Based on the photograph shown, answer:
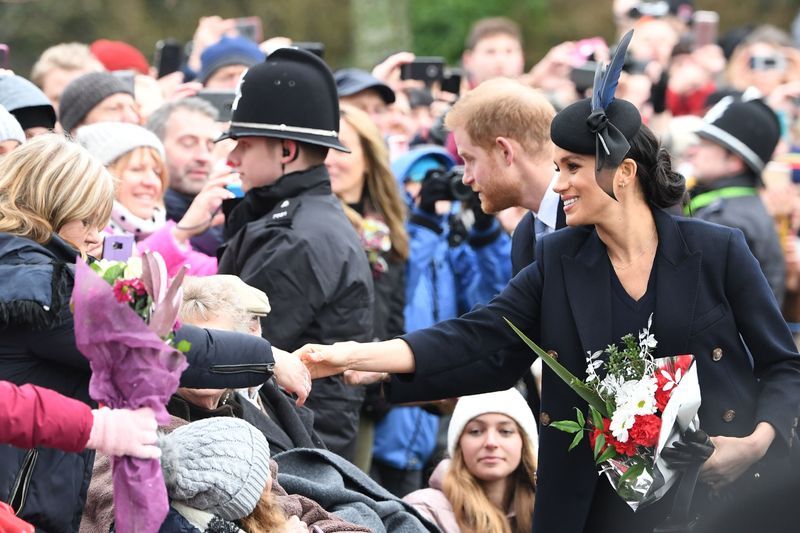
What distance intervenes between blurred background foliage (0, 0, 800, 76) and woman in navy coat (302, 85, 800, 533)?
57.2 feet

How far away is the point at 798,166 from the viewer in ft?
31.4

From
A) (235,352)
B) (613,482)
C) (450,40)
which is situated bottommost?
(450,40)

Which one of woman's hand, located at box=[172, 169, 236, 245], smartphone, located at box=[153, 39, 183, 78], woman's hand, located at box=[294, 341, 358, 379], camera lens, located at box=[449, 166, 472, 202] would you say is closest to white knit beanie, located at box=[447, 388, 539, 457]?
woman's hand, located at box=[172, 169, 236, 245]

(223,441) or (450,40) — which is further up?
(223,441)

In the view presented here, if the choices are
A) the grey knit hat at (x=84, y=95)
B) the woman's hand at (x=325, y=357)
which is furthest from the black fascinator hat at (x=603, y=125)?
the grey knit hat at (x=84, y=95)

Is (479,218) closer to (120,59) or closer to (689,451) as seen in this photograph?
(120,59)

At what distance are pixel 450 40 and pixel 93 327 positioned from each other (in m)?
19.7

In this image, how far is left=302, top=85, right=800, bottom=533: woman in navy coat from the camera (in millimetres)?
4383

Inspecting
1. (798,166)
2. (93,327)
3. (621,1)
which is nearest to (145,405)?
(93,327)

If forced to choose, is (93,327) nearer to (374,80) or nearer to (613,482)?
(613,482)

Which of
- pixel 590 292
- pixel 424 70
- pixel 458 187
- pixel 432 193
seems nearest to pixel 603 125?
pixel 590 292

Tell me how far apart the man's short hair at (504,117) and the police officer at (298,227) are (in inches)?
23.0

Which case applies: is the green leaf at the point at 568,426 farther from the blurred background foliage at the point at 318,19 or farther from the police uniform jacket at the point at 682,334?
the blurred background foliage at the point at 318,19

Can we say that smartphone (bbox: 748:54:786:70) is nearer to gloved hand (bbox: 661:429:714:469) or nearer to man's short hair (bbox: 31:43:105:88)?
man's short hair (bbox: 31:43:105:88)
